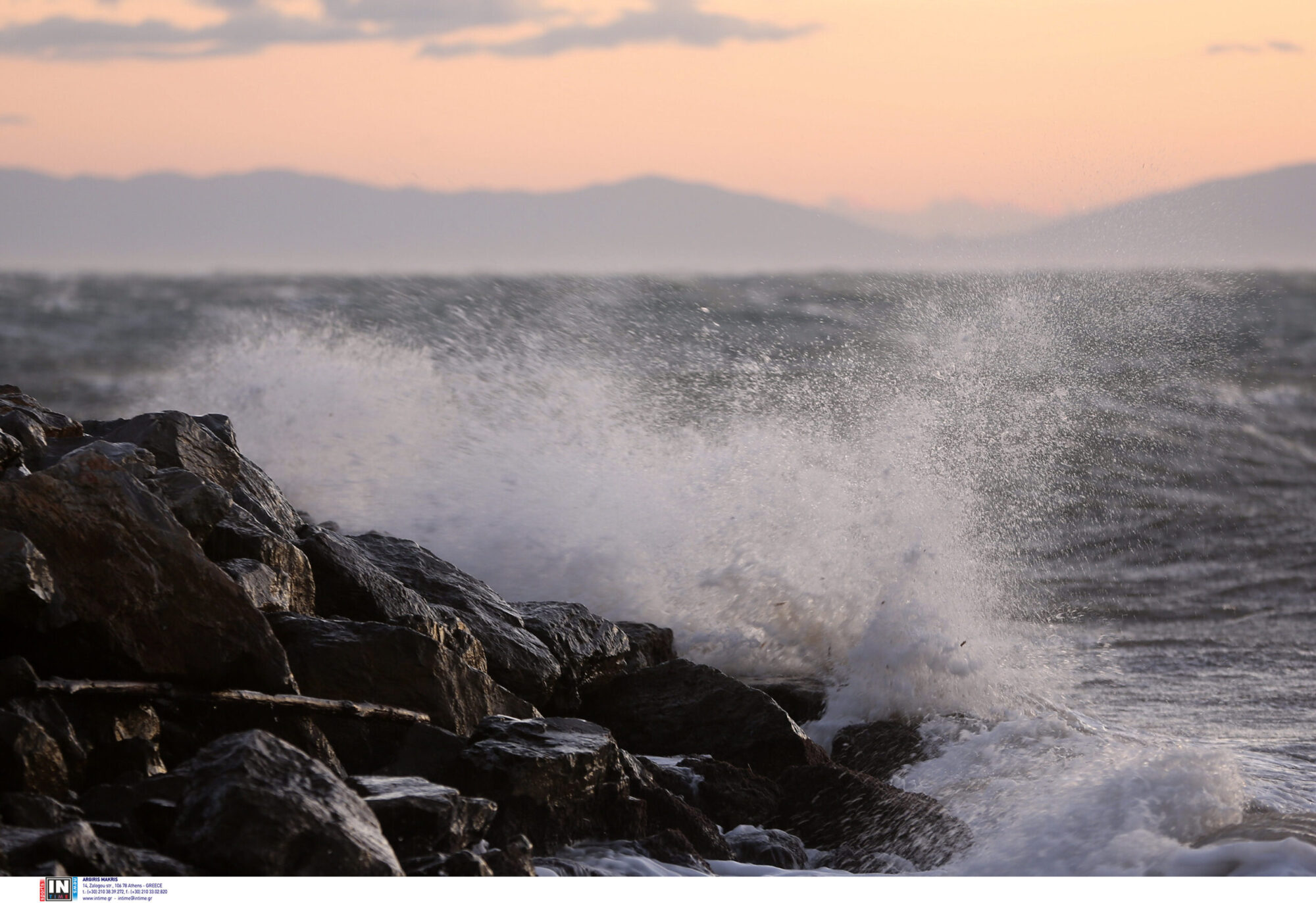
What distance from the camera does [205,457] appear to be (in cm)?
372

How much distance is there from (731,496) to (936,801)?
2408 mm

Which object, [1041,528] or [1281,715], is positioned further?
[1041,528]

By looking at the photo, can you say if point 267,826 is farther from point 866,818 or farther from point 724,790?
point 866,818

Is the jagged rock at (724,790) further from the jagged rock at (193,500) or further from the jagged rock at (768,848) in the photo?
the jagged rock at (193,500)

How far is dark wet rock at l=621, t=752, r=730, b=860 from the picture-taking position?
2.95 m

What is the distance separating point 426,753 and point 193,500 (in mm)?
893

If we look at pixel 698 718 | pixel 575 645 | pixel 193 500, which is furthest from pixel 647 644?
pixel 193 500

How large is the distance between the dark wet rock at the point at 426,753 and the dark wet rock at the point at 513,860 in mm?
330

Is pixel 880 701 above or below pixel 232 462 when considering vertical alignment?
below

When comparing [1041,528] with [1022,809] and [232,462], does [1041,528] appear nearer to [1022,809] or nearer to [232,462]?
[1022,809]

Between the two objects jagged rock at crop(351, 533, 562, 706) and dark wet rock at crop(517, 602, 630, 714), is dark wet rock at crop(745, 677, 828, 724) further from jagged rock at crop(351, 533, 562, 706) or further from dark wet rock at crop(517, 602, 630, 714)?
jagged rock at crop(351, 533, 562, 706)

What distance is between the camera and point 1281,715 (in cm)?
480
